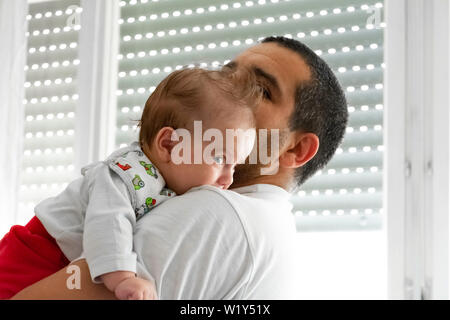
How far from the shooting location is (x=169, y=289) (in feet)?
2.81

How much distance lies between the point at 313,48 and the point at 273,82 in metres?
0.94

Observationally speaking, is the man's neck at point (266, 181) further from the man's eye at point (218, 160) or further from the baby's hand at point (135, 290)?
the baby's hand at point (135, 290)

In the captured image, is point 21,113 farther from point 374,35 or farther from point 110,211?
point 110,211

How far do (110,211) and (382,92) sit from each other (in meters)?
1.35

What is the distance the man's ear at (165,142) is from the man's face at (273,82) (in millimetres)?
219

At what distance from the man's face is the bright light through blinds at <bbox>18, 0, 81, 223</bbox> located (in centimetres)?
125

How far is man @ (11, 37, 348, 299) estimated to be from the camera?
2.84ft

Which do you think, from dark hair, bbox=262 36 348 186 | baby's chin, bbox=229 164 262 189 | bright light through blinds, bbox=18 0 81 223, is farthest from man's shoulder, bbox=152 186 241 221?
bright light through blinds, bbox=18 0 81 223

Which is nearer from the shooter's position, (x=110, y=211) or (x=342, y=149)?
(x=110, y=211)

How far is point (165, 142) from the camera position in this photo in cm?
102

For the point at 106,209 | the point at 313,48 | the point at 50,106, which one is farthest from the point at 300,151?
the point at 50,106

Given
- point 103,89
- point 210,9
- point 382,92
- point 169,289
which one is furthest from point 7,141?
point 169,289

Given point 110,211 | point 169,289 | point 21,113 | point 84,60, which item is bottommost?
point 169,289

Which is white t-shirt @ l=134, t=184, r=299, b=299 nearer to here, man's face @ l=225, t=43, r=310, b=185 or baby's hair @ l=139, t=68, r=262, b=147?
baby's hair @ l=139, t=68, r=262, b=147
